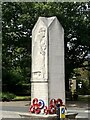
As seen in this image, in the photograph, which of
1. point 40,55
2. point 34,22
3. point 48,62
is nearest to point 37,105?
point 48,62

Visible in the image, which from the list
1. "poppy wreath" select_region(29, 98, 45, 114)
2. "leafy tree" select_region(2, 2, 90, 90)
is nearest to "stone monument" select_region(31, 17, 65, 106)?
"poppy wreath" select_region(29, 98, 45, 114)

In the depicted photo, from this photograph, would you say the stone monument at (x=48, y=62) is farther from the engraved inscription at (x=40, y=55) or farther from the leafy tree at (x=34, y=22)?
the leafy tree at (x=34, y=22)

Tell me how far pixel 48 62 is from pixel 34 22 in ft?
53.0

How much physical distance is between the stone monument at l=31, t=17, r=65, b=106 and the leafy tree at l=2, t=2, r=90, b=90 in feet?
48.4

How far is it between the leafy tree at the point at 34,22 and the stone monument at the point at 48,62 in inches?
581

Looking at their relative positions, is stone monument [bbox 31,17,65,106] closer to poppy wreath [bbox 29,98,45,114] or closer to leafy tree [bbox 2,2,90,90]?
poppy wreath [bbox 29,98,45,114]

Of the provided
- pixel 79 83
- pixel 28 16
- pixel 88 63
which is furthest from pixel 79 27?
pixel 79 83

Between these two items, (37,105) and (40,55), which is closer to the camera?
(37,105)

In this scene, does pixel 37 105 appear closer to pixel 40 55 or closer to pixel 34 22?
pixel 40 55

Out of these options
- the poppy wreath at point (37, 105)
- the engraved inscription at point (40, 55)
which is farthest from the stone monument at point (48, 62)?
the poppy wreath at point (37, 105)

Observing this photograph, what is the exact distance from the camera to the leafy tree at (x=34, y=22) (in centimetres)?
2712

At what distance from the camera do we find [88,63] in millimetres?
33906

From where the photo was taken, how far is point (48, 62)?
11383 mm

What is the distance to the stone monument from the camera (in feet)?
37.4
